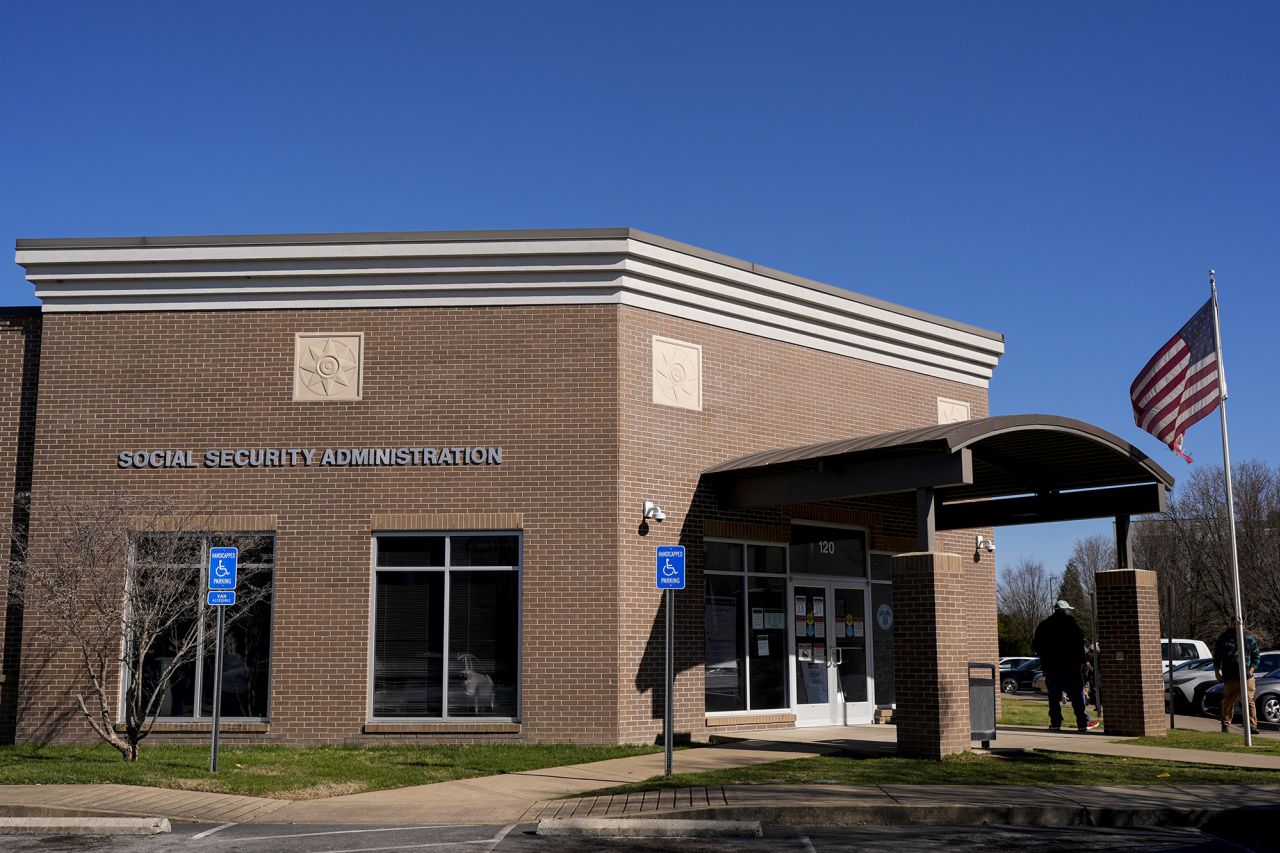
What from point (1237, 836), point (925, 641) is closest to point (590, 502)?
point (925, 641)

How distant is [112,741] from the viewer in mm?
14273

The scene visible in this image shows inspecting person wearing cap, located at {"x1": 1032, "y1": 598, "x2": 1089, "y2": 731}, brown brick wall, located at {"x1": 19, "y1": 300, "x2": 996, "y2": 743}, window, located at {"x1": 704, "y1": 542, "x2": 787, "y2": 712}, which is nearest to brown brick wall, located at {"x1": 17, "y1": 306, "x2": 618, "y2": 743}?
brown brick wall, located at {"x1": 19, "y1": 300, "x2": 996, "y2": 743}

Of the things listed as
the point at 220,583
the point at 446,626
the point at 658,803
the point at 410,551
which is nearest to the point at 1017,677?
the point at 446,626

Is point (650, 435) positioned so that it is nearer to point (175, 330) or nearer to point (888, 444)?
point (888, 444)

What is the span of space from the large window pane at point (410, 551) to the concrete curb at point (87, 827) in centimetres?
629

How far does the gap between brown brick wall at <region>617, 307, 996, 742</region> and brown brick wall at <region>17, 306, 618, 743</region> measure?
1.12 ft

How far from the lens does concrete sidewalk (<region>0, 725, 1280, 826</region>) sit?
428 inches

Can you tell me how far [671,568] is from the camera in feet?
42.5

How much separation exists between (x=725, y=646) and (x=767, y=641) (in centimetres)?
92

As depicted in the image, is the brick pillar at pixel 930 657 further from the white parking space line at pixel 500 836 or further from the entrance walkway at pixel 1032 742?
the white parking space line at pixel 500 836

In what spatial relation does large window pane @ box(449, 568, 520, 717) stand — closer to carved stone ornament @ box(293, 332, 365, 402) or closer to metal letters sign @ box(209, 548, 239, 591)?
carved stone ornament @ box(293, 332, 365, 402)

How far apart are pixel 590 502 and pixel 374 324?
3.99 metres

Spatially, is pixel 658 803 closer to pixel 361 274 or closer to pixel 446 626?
pixel 446 626

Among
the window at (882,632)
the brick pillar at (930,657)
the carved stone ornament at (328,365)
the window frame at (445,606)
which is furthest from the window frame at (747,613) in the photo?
the carved stone ornament at (328,365)
